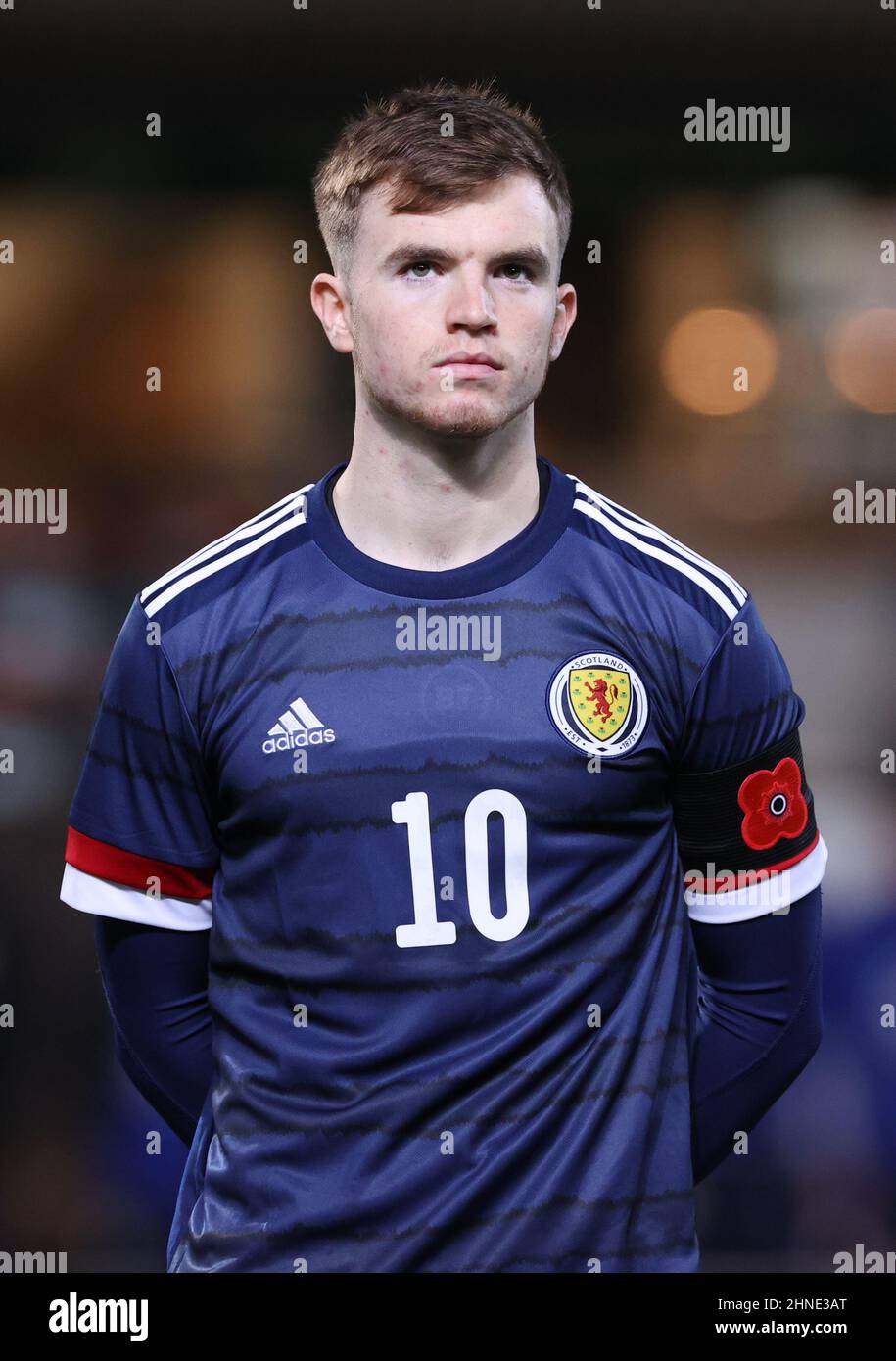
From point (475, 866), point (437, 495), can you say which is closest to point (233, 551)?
point (437, 495)

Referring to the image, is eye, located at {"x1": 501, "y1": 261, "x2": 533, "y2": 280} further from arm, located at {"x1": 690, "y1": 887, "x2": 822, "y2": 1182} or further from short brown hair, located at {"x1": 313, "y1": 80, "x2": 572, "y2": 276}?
arm, located at {"x1": 690, "y1": 887, "x2": 822, "y2": 1182}

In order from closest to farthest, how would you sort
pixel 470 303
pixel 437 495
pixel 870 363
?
pixel 470 303
pixel 437 495
pixel 870 363

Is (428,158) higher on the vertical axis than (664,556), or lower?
higher

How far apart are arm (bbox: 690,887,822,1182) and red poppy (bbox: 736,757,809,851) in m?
0.10

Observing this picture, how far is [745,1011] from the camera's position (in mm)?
1767

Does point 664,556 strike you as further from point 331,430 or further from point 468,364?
point 331,430

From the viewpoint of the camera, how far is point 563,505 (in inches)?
65.2

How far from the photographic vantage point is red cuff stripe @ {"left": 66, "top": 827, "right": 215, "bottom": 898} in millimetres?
1685

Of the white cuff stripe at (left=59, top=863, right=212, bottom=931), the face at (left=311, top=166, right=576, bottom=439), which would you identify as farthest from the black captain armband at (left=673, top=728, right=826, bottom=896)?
the white cuff stripe at (left=59, top=863, right=212, bottom=931)

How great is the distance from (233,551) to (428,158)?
1.59 ft

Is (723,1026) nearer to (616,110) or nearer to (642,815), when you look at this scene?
(642,815)

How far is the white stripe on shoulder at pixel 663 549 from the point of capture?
1621 mm

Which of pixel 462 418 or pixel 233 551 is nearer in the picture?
pixel 462 418
